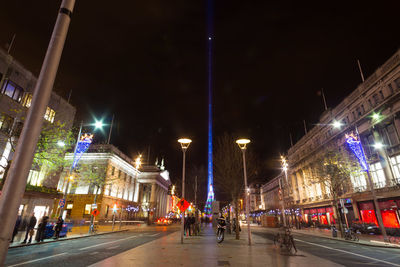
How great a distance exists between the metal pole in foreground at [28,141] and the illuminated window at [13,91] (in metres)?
32.3

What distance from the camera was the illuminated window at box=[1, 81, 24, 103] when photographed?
91.9 feet

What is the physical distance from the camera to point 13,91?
29109 millimetres

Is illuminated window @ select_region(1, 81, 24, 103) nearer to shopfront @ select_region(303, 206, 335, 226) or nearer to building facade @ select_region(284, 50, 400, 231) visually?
building facade @ select_region(284, 50, 400, 231)

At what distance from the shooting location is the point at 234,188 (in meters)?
25.2

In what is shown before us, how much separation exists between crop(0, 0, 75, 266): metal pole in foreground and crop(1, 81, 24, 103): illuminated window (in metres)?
32.3

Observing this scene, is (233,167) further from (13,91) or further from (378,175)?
(13,91)

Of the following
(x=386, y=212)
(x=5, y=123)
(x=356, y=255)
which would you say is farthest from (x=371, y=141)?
(x=5, y=123)

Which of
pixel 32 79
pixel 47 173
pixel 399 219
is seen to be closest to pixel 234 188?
pixel 399 219

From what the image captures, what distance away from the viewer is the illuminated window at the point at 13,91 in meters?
28.0

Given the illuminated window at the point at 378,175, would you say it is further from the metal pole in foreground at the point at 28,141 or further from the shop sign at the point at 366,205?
the metal pole in foreground at the point at 28,141

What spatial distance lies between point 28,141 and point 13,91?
34.4m

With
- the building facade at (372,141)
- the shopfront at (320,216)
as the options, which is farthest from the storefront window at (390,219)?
the shopfront at (320,216)

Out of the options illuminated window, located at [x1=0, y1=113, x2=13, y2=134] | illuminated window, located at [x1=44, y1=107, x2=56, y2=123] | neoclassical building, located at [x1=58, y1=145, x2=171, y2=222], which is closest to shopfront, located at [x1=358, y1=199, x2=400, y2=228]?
neoclassical building, located at [x1=58, y1=145, x2=171, y2=222]

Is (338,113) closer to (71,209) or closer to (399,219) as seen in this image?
(399,219)
